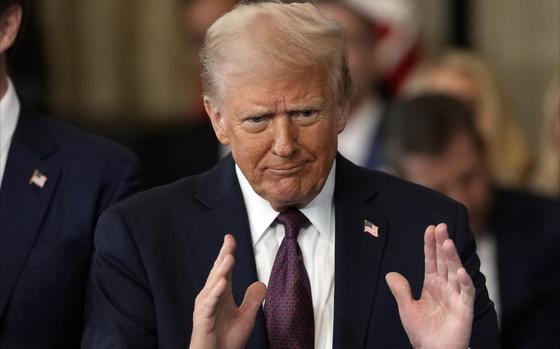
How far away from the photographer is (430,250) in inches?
142

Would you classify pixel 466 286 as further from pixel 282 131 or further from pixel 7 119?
pixel 7 119

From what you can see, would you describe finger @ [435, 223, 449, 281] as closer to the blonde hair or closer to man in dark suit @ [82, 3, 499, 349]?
man in dark suit @ [82, 3, 499, 349]

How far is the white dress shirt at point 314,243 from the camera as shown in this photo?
3789 millimetres

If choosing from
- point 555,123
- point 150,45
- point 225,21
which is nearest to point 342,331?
point 225,21

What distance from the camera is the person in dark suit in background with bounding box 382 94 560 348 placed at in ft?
17.8

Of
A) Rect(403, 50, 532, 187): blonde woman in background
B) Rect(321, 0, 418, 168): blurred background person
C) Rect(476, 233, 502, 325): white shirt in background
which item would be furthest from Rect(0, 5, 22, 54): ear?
Rect(403, 50, 532, 187): blonde woman in background

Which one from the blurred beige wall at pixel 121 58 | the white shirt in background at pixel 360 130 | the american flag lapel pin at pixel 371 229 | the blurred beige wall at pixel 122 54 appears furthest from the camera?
the blurred beige wall at pixel 121 58

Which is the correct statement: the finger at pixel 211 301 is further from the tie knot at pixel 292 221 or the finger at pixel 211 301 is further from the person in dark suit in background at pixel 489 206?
the person in dark suit in background at pixel 489 206

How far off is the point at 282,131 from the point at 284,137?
2cm

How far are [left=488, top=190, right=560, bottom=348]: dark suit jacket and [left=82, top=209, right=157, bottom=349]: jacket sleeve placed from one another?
78.3 inches

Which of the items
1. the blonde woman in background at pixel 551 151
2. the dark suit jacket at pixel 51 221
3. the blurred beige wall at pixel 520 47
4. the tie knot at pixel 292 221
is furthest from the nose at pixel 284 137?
the blurred beige wall at pixel 520 47

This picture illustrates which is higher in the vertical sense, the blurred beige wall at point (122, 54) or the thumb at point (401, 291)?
the thumb at point (401, 291)

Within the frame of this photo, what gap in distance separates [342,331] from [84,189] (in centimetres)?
98

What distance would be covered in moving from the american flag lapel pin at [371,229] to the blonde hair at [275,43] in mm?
348
